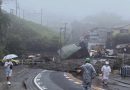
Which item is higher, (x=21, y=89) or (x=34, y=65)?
(x=21, y=89)

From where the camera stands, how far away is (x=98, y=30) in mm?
130250

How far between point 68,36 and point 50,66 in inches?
3600

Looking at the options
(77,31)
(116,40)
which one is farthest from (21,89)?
(77,31)

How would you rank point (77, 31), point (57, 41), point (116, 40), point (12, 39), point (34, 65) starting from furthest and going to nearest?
point (77, 31) < point (57, 41) < point (116, 40) < point (12, 39) < point (34, 65)

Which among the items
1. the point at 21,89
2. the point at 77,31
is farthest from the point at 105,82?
the point at 77,31

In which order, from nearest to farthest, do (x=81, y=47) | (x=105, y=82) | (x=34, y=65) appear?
(x=105, y=82) < (x=34, y=65) < (x=81, y=47)

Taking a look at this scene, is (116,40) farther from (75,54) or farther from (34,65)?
(34,65)

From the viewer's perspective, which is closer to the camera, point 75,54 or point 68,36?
point 75,54

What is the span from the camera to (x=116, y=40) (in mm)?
103562

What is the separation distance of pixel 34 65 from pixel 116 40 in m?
40.7

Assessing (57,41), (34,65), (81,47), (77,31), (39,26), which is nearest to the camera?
(34,65)

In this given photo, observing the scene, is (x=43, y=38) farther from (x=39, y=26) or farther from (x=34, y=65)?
(x=34, y=65)

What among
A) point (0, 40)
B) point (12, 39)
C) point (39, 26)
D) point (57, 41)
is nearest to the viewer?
point (0, 40)

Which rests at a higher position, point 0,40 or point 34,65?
point 0,40
